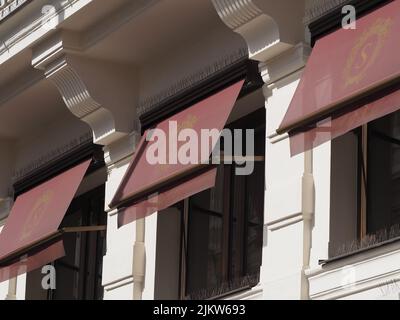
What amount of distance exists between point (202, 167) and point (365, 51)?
2018 millimetres

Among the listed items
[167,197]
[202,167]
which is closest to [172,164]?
[167,197]

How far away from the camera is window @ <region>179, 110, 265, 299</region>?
534 inches

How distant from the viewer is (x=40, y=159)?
1636 cm

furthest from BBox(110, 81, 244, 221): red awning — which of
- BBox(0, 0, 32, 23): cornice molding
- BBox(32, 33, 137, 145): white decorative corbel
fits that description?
BBox(0, 0, 32, 23): cornice molding

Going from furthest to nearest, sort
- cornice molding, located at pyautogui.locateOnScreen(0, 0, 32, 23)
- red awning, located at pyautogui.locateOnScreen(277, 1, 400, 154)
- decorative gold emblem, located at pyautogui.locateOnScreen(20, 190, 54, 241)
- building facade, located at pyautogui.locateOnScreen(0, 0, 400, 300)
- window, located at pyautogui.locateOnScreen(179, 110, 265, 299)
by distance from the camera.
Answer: decorative gold emblem, located at pyautogui.locateOnScreen(20, 190, 54, 241), cornice molding, located at pyautogui.locateOnScreen(0, 0, 32, 23), window, located at pyautogui.locateOnScreen(179, 110, 265, 299), building facade, located at pyautogui.locateOnScreen(0, 0, 400, 300), red awning, located at pyautogui.locateOnScreen(277, 1, 400, 154)

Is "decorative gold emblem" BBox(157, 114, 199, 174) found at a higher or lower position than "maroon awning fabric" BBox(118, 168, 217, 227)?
higher

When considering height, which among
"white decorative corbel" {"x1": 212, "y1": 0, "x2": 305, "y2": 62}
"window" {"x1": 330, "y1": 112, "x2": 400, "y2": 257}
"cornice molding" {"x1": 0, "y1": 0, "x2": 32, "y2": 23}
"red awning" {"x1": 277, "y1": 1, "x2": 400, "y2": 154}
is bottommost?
"window" {"x1": 330, "y1": 112, "x2": 400, "y2": 257}

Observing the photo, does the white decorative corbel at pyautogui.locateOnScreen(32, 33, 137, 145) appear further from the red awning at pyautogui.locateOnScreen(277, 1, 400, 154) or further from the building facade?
the red awning at pyautogui.locateOnScreen(277, 1, 400, 154)

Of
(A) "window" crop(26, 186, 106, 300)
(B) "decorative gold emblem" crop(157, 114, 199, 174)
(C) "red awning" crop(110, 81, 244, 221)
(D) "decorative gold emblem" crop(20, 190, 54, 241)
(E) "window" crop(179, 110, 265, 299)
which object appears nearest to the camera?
(C) "red awning" crop(110, 81, 244, 221)

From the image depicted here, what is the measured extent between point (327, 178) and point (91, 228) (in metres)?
3.45

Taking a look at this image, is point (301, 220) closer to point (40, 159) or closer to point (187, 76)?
point (187, 76)

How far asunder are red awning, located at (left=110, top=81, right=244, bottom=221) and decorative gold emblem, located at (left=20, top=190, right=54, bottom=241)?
1616 millimetres

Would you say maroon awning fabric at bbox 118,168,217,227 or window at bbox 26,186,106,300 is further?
window at bbox 26,186,106,300

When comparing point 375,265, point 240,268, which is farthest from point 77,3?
point 375,265
